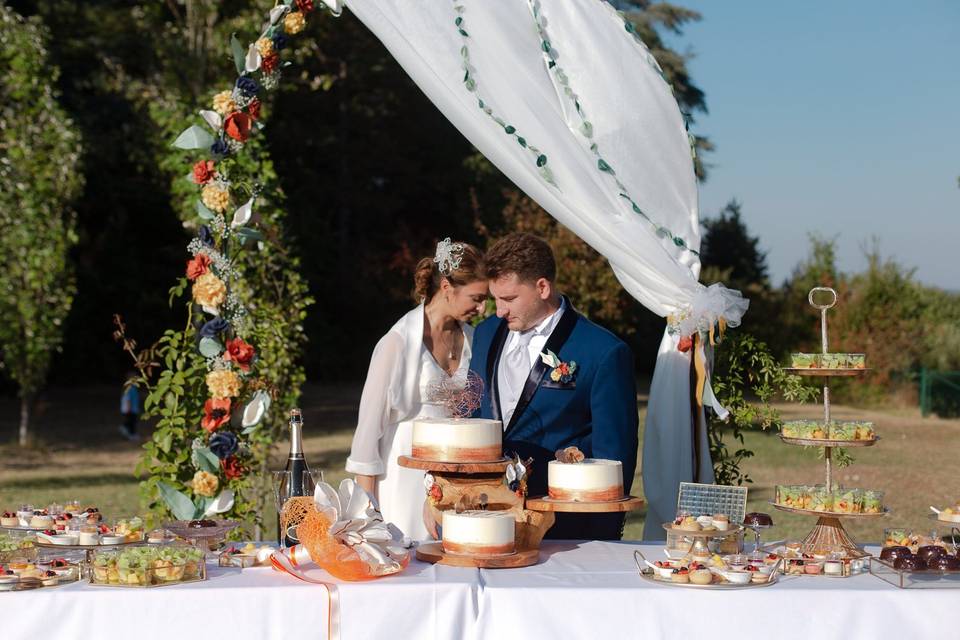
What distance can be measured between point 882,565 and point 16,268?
528 inches

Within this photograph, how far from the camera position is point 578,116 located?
14.7 feet

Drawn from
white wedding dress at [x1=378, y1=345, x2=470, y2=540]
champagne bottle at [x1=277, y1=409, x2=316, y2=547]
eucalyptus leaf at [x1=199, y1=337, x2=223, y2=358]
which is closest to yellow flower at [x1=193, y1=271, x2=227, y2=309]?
eucalyptus leaf at [x1=199, y1=337, x2=223, y2=358]

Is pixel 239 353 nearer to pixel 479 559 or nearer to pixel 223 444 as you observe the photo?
pixel 223 444

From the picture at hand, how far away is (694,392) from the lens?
4660mm

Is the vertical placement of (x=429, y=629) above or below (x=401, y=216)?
below

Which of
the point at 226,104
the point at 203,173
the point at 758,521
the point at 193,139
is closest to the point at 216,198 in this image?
the point at 203,173

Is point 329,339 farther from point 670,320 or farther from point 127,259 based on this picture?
A: point 670,320

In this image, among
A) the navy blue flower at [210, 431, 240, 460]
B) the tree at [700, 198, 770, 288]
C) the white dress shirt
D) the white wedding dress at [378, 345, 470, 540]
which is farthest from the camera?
the tree at [700, 198, 770, 288]

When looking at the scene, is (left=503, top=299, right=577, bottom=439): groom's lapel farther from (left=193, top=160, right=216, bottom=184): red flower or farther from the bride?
(left=193, top=160, right=216, bottom=184): red flower

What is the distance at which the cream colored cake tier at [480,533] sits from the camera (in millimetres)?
3311

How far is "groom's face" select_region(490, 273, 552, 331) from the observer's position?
4.06 metres

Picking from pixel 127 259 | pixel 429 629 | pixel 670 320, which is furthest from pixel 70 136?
pixel 429 629

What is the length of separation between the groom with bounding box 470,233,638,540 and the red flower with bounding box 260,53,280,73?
1.63 metres

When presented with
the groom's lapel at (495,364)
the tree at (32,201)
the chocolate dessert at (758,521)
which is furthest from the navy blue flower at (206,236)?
the tree at (32,201)
